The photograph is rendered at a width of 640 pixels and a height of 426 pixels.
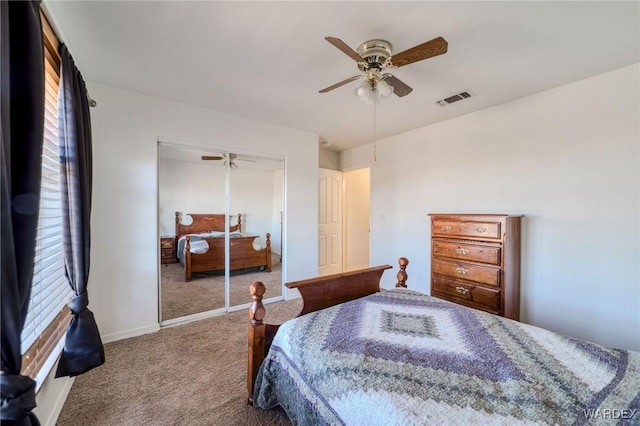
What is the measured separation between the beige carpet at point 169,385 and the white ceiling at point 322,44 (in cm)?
246

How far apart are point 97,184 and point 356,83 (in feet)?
8.83

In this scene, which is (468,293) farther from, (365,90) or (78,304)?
(78,304)

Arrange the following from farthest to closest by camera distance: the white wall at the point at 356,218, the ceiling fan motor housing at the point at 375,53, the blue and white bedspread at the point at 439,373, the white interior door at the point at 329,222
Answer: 1. the white wall at the point at 356,218
2. the white interior door at the point at 329,222
3. the ceiling fan motor housing at the point at 375,53
4. the blue and white bedspread at the point at 439,373

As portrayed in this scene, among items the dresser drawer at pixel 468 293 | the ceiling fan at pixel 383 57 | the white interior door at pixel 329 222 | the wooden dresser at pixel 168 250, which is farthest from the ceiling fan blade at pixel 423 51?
the white interior door at pixel 329 222

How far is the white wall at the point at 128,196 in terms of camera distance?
258 cm

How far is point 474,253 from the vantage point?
2.76 meters

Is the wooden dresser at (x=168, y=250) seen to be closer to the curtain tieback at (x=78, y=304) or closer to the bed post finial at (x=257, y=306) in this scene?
the curtain tieback at (x=78, y=304)

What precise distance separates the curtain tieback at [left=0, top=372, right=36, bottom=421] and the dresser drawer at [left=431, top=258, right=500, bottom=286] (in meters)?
3.19

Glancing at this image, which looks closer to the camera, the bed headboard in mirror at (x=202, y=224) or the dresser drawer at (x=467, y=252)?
the dresser drawer at (x=467, y=252)

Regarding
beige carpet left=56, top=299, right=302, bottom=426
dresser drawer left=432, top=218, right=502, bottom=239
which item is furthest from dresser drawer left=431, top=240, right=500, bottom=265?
beige carpet left=56, top=299, right=302, bottom=426

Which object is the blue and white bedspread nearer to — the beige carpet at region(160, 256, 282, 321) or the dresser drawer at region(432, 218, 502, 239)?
the dresser drawer at region(432, 218, 502, 239)

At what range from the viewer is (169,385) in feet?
6.47

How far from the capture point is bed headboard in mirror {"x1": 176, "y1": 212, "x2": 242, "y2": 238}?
3229mm

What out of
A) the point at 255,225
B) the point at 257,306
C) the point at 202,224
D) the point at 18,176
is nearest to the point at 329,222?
the point at 255,225
